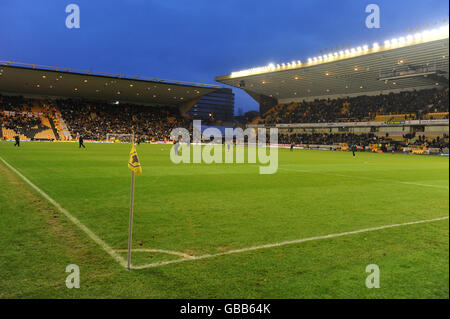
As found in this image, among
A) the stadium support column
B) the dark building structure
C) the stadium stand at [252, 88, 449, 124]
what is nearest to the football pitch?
the stadium stand at [252, 88, 449, 124]

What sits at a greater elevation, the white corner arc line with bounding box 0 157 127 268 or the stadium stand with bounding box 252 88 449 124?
the stadium stand with bounding box 252 88 449 124

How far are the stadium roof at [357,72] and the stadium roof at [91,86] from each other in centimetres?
1029

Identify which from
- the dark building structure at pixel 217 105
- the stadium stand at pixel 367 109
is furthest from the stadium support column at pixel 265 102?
the dark building structure at pixel 217 105

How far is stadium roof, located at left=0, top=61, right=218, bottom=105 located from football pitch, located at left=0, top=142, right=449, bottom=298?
46477mm

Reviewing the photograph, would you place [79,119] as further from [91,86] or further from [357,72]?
[357,72]

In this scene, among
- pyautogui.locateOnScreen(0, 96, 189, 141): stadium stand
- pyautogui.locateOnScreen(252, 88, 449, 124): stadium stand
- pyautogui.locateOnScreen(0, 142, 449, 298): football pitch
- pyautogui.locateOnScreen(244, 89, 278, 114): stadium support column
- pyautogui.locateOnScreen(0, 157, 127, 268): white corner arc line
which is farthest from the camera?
pyautogui.locateOnScreen(244, 89, 278, 114): stadium support column

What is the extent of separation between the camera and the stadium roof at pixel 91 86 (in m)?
51.4

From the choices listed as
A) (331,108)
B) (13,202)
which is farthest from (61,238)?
(331,108)

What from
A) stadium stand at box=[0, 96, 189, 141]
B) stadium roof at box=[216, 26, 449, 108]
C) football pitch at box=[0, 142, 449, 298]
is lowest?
football pitch at box=[0, 142, 449, 298]

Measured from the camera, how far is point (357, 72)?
5162cm

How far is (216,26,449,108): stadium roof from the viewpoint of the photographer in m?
39.4

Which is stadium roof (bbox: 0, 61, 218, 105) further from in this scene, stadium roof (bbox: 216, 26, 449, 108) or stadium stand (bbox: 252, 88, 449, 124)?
stadium stand (bbox: 252, 88, 449, 124)

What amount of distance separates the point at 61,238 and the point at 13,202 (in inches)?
Result: 147

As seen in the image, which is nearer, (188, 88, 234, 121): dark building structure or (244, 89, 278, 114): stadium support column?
(244, 89, 278, 114): stadium support column
